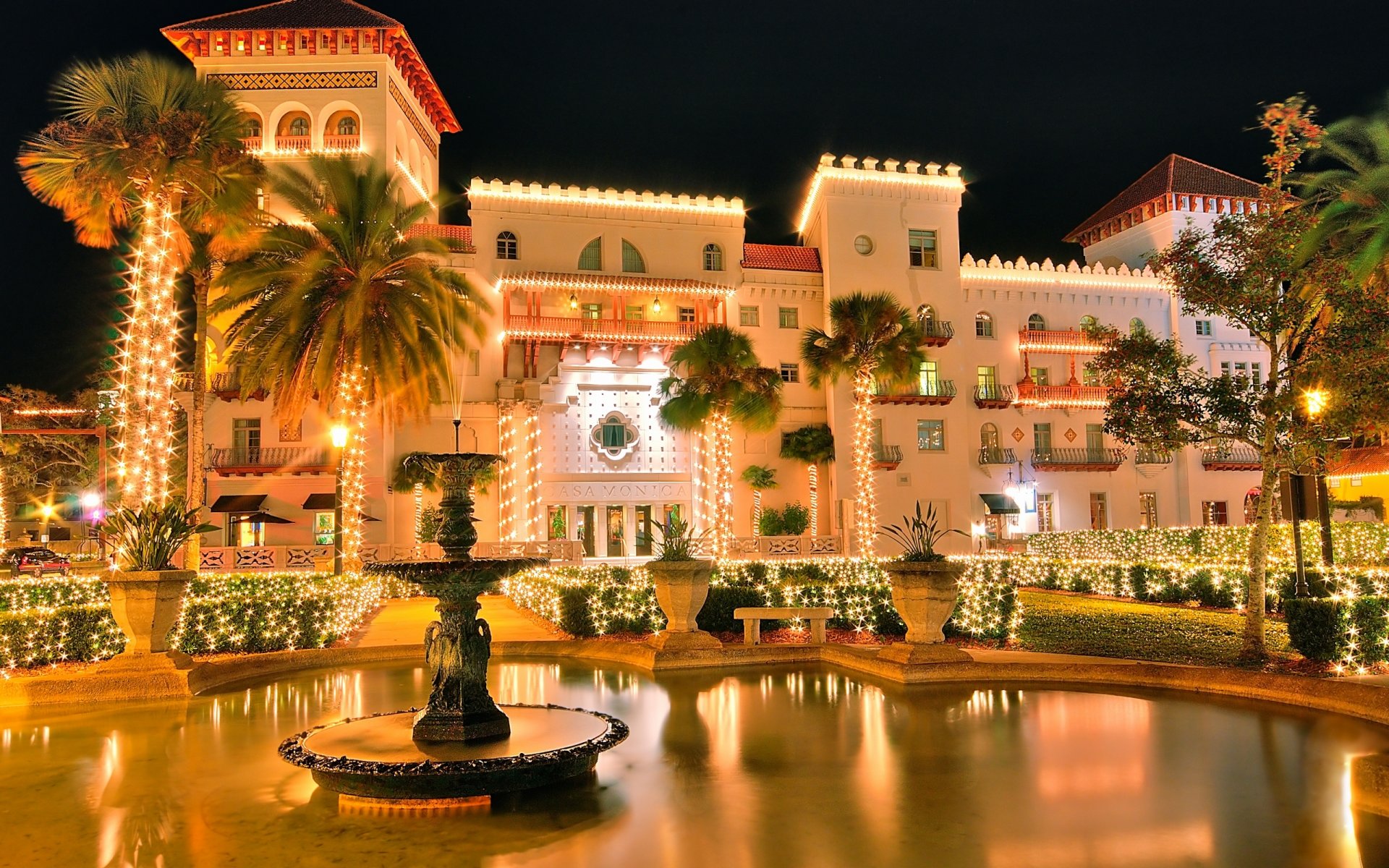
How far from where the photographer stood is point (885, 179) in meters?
38.6

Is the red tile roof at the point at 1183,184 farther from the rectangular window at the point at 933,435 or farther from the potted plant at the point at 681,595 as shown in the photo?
the potted plant at the point at 681,595

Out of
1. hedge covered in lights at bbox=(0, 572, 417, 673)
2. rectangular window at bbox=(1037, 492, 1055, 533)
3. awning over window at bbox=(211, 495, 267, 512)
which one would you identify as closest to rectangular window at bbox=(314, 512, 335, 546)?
awning over window at bbox=(211, 495, 267, 512)

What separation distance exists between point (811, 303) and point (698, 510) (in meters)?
10.2

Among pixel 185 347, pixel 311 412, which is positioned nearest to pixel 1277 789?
pixel 311 412

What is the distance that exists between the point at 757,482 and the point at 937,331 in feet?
33.6

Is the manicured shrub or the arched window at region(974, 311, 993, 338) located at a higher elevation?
the arched window at region(974, 311, 993, 338)

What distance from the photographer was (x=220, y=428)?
110 ft

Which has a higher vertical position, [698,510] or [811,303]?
[811,303]

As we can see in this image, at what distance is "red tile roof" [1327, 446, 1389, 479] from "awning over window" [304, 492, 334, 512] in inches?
1387

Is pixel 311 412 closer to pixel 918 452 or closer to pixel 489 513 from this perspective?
pixel 489 513

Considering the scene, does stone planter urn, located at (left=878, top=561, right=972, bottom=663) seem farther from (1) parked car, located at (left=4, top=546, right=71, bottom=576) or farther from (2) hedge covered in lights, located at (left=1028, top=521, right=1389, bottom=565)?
(1) parked car, located at (left=4, top=546, right=71, bottom=576)

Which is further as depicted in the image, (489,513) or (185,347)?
(185,347)

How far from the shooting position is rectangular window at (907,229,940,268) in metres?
39.0

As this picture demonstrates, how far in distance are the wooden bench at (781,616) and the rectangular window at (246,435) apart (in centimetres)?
2640
